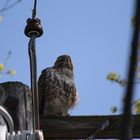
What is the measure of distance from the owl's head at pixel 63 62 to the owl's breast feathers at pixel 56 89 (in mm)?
818

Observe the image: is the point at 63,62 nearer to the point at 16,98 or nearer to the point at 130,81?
the point at 16,98

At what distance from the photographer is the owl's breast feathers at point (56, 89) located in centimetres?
591

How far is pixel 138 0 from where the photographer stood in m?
0.44

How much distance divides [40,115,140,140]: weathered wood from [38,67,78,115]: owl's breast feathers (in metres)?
2.86

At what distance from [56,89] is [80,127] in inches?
130

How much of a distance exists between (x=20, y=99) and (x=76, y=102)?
12.7 ft

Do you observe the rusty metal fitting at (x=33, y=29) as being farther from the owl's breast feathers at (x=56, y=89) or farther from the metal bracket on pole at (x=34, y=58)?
the owl's breast feathers at (x=56, y=89)

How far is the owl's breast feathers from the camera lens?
5906 mm

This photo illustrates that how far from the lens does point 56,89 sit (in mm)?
6051

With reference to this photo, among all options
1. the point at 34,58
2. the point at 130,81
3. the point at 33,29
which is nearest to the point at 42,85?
the point at 33,29

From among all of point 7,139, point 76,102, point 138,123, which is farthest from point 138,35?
point 76,102

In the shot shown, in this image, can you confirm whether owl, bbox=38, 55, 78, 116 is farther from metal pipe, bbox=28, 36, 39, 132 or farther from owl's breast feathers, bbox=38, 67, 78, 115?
metal pipe, bbox=28, 36, 39, 132

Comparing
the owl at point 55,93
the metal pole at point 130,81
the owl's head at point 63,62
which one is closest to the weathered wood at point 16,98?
the metal pole at point 130,81

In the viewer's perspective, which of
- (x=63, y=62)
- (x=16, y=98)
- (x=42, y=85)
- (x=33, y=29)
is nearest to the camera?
(x=33, y=29)
